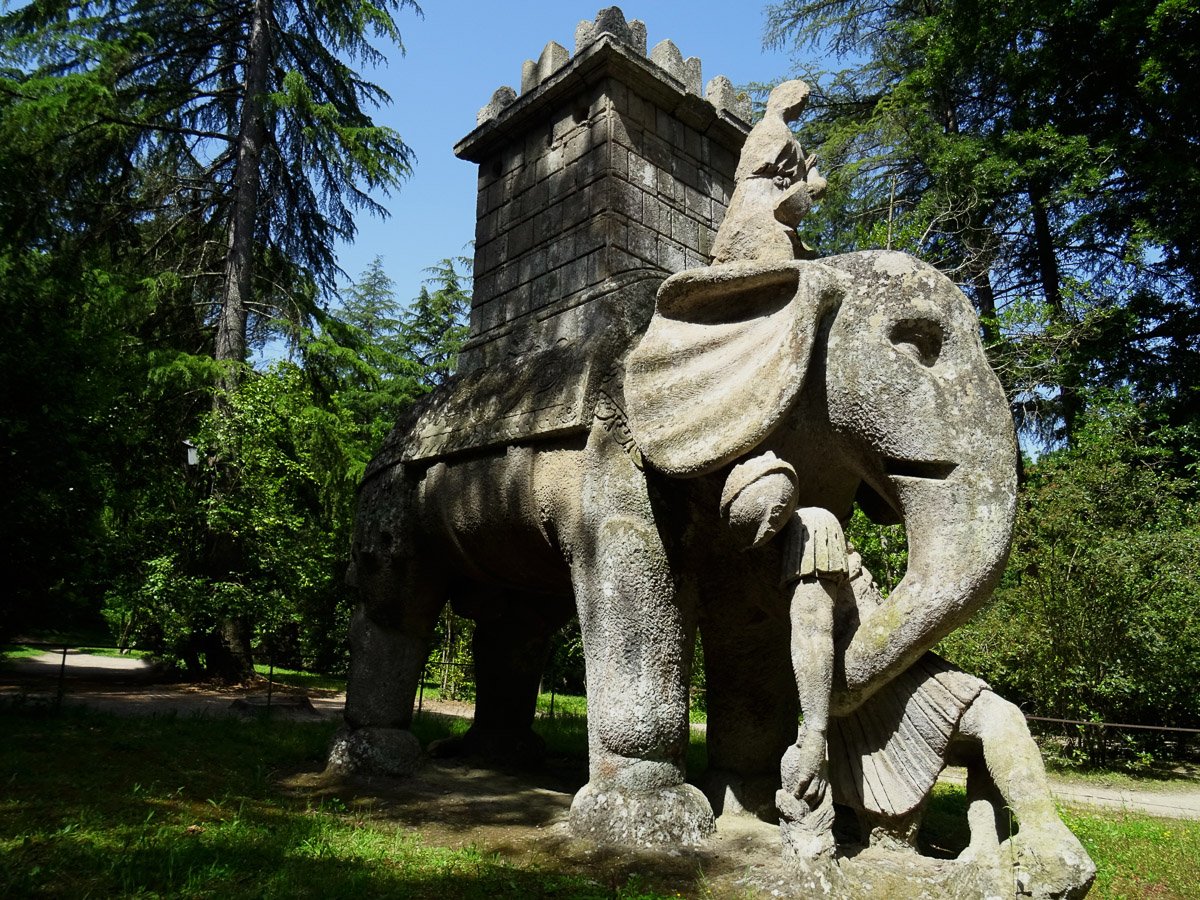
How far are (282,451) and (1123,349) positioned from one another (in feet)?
45.0

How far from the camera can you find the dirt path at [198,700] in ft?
26.0

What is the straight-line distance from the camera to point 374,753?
546 cm

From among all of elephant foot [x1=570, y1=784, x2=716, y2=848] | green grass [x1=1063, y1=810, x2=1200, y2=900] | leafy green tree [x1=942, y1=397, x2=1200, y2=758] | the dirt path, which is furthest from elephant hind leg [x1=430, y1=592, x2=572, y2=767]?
leafy green tree [x1=942, y1=397, x2=1200, y2=758]

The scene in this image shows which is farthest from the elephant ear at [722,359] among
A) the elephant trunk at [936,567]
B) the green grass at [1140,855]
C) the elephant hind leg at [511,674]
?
the elephant hind leg at [511,674]

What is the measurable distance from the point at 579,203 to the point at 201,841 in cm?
405

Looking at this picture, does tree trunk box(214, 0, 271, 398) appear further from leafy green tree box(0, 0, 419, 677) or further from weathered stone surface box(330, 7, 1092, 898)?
weathered stone surface box(330, 7, 1092, 898)

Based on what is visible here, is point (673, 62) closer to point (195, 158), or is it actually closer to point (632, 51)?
point (632, 51)

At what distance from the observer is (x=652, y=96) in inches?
234

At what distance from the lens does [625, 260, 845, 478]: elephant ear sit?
12.7 feet

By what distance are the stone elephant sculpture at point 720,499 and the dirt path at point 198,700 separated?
950 millimetres

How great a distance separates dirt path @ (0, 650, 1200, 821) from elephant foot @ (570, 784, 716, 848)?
61cm

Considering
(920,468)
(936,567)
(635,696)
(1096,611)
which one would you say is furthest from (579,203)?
(1096,611)

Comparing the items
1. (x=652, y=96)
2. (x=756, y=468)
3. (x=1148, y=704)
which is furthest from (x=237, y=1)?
(x=1148, y=704)

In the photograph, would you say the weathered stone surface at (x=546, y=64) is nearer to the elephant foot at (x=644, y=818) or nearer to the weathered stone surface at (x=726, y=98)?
the weathered stone surface at (x=726, y=98)
